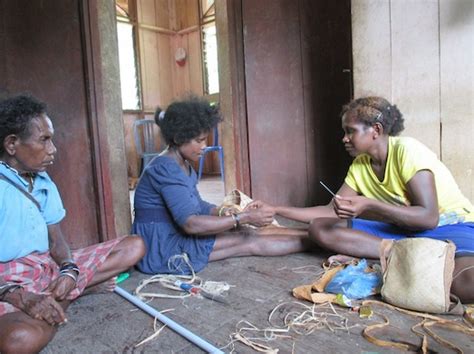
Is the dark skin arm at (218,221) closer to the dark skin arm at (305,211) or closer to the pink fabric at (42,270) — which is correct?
the dark skin arm at (305,211)

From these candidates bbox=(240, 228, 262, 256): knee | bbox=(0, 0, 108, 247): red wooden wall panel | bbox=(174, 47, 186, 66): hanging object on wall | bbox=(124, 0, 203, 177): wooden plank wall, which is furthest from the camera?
bbox=(174, 47, 186, 66): hanging object on wall

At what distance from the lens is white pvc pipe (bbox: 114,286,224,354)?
155cm

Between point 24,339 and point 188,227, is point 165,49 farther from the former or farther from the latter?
point 24,339

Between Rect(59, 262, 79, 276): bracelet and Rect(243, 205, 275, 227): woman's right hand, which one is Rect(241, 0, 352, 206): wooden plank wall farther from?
Rect(59, 262, 79, 276): bracelet

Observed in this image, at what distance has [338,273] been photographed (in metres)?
2.06

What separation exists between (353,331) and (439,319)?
374mm

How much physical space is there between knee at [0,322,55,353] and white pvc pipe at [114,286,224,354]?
47 centimetres

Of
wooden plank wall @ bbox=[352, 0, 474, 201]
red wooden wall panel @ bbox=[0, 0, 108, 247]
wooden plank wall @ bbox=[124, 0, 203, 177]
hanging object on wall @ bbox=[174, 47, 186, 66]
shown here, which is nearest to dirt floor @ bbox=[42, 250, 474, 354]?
red wooden wall panel @ bbox=[0, 0, 108, 247]

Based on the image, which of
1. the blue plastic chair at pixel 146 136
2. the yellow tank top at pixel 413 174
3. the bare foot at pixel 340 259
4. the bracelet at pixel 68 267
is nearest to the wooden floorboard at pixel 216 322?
the bare foot at pixel 340 259

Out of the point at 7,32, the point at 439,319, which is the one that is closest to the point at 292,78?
the point at 7,32

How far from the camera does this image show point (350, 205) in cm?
205

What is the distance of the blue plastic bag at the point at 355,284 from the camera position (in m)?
1.94

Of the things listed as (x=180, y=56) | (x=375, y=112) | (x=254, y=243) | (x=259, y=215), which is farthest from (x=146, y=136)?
(x=375, y=112)

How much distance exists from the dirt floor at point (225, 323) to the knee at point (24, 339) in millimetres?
146
